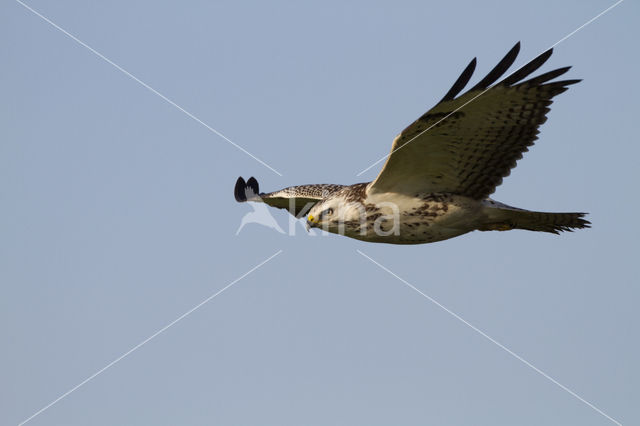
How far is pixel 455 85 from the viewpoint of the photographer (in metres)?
8.57

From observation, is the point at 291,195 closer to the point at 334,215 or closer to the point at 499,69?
the point at 334,215

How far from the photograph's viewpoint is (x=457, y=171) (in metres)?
9.63

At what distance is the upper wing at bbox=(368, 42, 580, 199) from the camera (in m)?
8.61

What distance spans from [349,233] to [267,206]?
3434 mm

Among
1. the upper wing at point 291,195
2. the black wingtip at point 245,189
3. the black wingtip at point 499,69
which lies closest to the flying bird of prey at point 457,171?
the black wingtip at point 499,69

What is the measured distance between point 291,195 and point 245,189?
179 cm

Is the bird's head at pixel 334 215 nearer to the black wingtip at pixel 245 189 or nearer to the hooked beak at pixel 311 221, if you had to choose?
the hooked beak at pixel 311 221

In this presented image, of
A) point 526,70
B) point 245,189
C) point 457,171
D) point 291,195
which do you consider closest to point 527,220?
point 457,171

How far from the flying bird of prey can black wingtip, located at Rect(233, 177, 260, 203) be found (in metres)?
3.59

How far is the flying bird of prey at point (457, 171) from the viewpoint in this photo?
8.70 meters

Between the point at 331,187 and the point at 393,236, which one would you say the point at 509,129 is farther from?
the point at 331,187

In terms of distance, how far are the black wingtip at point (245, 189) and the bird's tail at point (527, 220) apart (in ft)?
15.1

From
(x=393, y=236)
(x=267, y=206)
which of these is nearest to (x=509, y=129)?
(x=393, y=236)

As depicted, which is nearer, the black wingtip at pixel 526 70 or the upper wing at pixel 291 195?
the black wingtip at pixel 526 70
